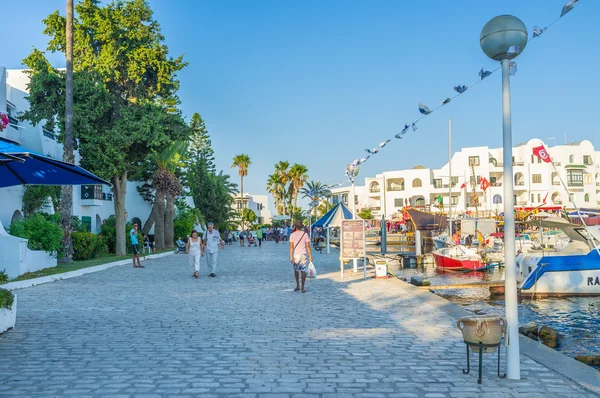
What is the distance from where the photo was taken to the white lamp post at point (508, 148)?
5816mm

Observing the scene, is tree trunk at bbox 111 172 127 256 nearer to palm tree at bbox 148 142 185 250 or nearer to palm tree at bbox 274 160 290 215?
palm tree at bbox 148 142 185 250

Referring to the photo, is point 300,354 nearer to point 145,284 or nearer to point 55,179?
point 55,179

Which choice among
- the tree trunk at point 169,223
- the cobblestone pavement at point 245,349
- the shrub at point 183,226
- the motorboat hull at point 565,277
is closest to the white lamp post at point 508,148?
the cobblestone pavement at point 245,349

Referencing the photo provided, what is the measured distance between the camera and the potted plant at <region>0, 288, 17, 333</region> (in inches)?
323

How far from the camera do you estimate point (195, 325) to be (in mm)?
9211

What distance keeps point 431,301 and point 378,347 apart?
15.7 feet

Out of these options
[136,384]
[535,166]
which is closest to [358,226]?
[136,384]

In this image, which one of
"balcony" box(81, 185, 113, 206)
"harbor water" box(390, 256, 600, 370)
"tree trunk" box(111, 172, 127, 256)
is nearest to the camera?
"harbor water" box(390, 256, 600, 370)

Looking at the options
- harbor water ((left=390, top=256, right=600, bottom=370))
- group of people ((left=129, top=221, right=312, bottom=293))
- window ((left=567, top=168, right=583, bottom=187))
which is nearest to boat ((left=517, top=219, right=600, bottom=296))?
harbor water ((left=390, top=256, right=600, bottom=370))

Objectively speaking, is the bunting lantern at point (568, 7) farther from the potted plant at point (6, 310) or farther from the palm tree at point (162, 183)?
the palm tree at point (162, 183)

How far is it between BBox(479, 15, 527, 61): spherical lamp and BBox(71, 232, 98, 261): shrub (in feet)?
75.0

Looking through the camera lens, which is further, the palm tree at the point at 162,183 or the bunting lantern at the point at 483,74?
the palm tree at the point at 162,183

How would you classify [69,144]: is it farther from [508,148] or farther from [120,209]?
[508,148]

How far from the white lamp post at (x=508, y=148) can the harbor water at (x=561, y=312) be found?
531 cm
